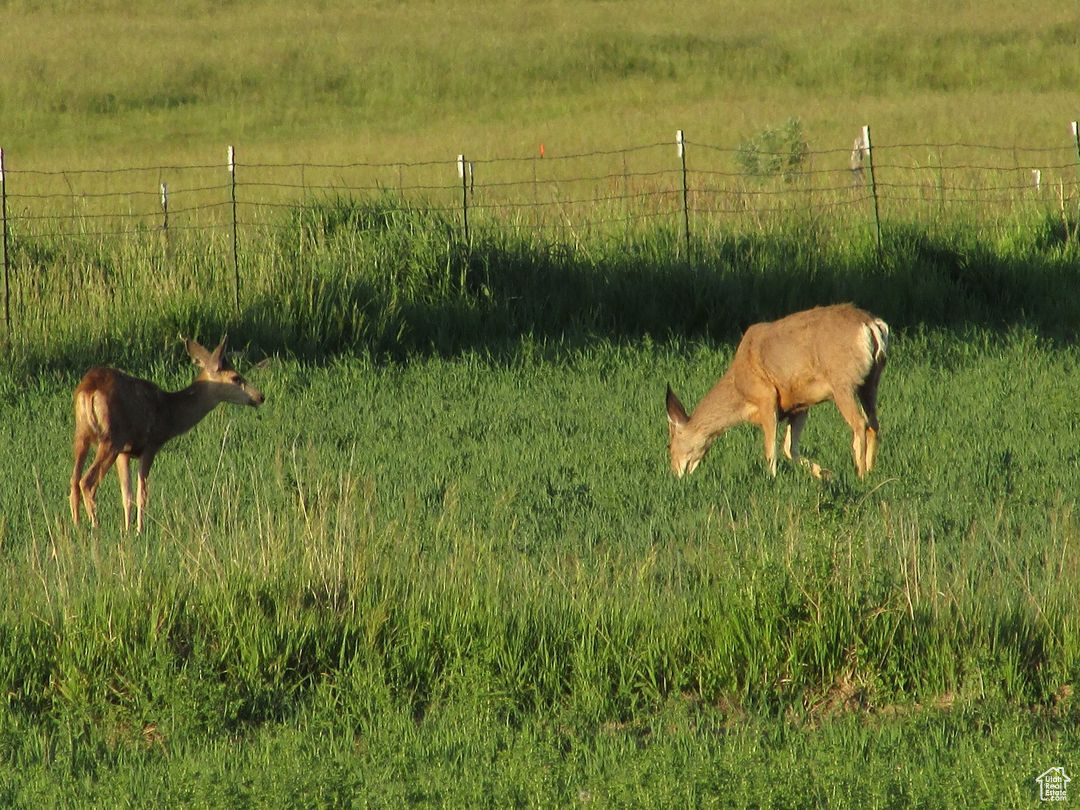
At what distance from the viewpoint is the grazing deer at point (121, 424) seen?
9992 mm

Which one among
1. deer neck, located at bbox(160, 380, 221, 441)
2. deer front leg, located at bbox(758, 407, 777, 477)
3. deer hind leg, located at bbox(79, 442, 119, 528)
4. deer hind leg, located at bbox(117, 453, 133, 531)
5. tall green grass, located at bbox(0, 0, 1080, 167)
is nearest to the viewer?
deer hind leg, located at bbox(79, 442, 119, 528)

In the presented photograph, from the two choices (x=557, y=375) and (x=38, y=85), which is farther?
(x=38, y=85)

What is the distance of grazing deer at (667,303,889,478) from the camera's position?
11.0 m

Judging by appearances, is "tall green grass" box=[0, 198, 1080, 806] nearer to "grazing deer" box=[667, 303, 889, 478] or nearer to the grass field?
the grass field

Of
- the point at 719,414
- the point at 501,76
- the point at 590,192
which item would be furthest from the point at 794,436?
the point at 501,76

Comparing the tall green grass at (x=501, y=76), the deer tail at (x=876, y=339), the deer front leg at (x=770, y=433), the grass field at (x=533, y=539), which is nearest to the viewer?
the grass field at (x=533, y=539)

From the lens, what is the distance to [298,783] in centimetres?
558

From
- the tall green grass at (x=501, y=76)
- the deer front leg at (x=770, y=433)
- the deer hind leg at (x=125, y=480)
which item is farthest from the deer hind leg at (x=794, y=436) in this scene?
the tall green grass at (x=501, y=76)

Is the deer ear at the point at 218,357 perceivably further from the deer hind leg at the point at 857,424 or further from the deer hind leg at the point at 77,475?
the deer hind leg at the point at 857,424

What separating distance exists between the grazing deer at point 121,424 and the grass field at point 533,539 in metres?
0.30

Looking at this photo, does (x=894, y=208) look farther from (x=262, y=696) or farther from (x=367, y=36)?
(x=367, y=36)

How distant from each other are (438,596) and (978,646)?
2556 millimetres

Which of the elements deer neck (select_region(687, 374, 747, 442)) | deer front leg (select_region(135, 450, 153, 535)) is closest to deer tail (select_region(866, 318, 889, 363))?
deer neck (select_region(687, 374, 747, 442))

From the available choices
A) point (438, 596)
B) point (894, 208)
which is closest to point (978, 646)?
point (438, 596)
